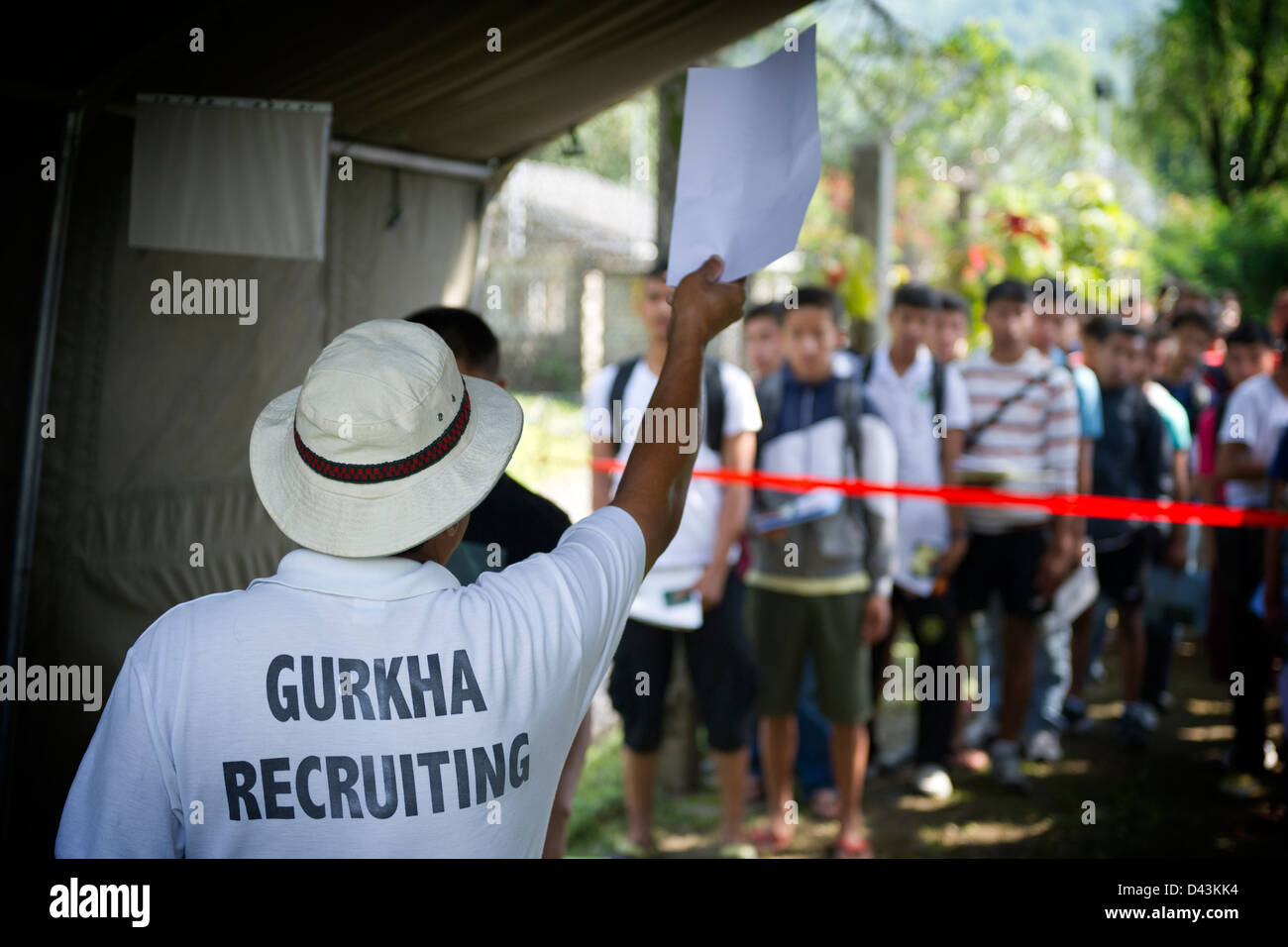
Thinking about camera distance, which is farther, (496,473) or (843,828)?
(843,828)

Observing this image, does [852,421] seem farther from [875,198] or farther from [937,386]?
[875,198]

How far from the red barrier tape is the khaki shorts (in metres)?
0.43

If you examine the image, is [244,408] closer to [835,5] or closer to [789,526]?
[789,526]

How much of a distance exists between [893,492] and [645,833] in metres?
1.61

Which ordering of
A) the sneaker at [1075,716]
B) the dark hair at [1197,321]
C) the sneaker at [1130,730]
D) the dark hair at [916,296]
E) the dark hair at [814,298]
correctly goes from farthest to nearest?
the dark hair at [1197,321] → the sneaker at [1075,716] → the sneaker at [1130,730] → the dark hair at [916,296] → the dark hair at [814,298]

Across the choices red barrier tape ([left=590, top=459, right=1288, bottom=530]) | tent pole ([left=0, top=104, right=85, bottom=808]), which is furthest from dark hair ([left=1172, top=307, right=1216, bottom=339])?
tent pole ([left=0, top=104, right=85, bottom=808])

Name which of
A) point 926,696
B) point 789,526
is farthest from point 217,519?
point 926,696

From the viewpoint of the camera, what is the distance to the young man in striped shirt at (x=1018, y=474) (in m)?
4.88

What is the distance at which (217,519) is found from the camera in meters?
3.75

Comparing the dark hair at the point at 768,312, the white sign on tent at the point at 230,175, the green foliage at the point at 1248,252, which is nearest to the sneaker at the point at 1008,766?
the dark hair at the point at 768,312

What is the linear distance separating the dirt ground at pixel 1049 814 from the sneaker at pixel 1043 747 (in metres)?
0.04

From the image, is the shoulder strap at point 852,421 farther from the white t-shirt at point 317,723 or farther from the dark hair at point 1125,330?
the white t-shirt at point 317,723

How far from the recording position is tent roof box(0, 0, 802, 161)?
2.70 m

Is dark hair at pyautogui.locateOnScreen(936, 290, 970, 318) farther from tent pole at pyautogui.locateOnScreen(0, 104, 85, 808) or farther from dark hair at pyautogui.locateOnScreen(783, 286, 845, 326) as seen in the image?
tent pole at pyautogui.locateOnScreen(0, 104, 85, 808)
